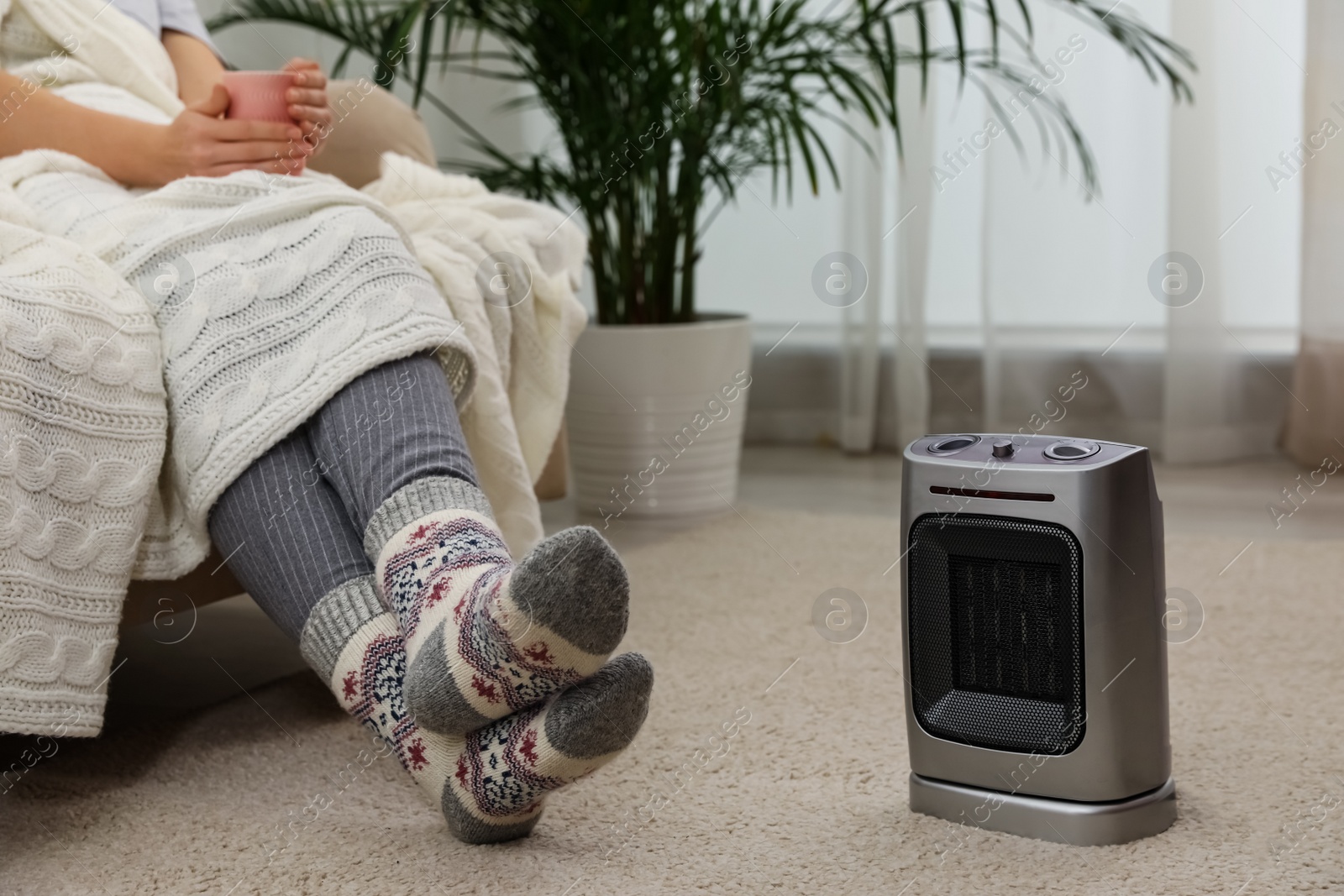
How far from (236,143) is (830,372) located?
1843mm

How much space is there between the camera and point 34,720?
0.82 meters

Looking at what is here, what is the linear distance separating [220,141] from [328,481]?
343 millimetres

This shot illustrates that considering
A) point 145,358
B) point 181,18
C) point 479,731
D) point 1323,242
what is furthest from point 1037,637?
point 1323,242

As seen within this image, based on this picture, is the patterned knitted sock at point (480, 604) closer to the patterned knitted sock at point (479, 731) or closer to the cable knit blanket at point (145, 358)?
the patterned knitted sock at point (479, 731)

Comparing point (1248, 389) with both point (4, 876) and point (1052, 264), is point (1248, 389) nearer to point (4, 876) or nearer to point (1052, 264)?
point (1052, 264)

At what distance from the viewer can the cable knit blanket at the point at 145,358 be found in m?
0.83

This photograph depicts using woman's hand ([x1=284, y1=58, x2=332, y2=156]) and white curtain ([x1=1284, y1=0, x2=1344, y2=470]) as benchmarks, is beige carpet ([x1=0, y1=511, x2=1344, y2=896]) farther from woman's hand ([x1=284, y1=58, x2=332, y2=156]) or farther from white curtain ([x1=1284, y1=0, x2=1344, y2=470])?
white curtain ([x1=1284, y1=0, x2=1344, y2=470])

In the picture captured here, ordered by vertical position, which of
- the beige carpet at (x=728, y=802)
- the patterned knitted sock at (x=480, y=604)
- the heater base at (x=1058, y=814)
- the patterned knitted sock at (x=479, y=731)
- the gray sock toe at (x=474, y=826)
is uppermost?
the patterned knitted sock at (x=480, y=604)

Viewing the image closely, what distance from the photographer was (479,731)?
76 cm

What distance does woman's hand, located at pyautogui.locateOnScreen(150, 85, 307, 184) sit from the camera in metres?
1.03

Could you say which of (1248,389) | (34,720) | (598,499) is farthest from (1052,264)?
(34,720)

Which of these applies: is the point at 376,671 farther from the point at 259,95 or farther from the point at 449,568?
the point at 259,95

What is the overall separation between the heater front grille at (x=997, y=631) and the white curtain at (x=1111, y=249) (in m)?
1.57

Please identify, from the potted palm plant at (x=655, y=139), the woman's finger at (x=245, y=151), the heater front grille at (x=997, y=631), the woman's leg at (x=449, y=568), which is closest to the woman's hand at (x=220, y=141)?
the woman's finger at (x=245, y=151)
